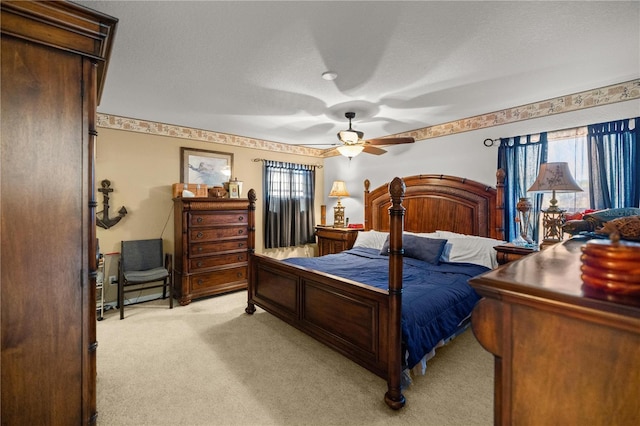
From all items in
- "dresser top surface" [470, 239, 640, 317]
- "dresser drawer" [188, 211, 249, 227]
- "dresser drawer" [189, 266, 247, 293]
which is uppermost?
"dresser drawer" [188, 211, 249, 227]

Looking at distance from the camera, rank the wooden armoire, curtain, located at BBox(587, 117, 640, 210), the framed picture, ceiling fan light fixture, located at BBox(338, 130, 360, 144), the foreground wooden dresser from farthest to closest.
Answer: the framed picture
ceiling fan light fixture, located at BBox(338, 130, 360, 144)
curtain, located at BBox(587, 117, 640, 210)
the wooden armoire
the foreground wooden dresser

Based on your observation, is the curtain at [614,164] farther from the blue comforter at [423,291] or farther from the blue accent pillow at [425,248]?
the blue accent pillow at [425,248]

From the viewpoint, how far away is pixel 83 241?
1366mm

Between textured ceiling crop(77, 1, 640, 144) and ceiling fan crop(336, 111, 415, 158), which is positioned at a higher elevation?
textured ceiling crop(77, 1, 640, 144)

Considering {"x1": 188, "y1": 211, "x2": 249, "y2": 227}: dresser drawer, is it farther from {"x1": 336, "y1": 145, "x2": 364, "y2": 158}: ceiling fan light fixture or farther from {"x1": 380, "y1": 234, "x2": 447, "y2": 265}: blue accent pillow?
{"x1": 380, "y1": 234, "x2": 447, "y2": 265}: blue accent pillow

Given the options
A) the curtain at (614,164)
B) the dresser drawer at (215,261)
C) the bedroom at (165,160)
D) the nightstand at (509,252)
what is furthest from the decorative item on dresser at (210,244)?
the curtain at (614,164)

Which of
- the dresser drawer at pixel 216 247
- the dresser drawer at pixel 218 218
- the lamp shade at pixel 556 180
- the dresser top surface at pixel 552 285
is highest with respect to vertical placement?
the lamp shade at pixel 556 180

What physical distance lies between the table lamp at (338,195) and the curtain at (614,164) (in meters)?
3.19

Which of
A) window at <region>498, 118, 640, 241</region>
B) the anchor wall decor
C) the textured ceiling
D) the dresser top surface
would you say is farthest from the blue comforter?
the anchor wall decor

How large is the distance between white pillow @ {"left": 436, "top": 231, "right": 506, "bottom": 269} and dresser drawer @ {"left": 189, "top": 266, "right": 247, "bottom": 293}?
281 cm

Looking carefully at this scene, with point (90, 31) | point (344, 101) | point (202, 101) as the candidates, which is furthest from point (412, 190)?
point (90, 31)

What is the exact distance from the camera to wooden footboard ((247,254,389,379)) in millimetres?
2043

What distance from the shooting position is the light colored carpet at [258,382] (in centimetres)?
183

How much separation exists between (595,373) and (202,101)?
3.59 metres
